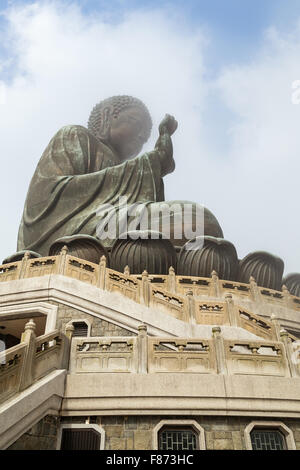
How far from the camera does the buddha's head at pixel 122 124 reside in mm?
22047

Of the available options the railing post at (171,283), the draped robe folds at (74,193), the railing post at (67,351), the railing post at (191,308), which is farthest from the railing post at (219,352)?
the draped robe folds at (74,193)

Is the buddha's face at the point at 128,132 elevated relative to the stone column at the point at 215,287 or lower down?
elevated

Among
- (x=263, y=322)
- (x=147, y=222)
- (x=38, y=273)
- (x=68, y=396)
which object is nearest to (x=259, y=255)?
(x=147, y=222)

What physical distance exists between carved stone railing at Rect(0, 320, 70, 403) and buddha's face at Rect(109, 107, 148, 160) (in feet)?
56.3

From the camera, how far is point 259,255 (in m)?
13.4

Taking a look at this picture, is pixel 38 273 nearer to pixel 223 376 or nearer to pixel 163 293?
pixel 163 293

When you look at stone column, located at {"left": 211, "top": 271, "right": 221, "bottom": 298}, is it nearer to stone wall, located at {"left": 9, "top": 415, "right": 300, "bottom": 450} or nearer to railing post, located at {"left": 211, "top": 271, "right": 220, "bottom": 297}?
railing post, located at {"left": 211, "top": 271, "right": 220, "bottom": 297}

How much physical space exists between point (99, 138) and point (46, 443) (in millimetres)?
18684

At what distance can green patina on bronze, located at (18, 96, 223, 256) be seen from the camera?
16.4m

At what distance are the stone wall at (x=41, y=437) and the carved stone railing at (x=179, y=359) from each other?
0.77 metres

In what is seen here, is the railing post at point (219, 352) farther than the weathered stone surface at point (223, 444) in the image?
Yes

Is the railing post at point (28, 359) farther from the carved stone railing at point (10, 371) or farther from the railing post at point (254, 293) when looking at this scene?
the railing post at point (254, 293)

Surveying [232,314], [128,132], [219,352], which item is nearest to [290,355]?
[219,352]

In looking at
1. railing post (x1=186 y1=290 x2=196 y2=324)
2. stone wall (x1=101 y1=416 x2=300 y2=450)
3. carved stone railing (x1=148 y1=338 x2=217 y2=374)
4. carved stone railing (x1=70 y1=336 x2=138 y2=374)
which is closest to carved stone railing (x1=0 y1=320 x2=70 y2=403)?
carved stone railing (x1=70 y1=336 x2=138 y2=374)
